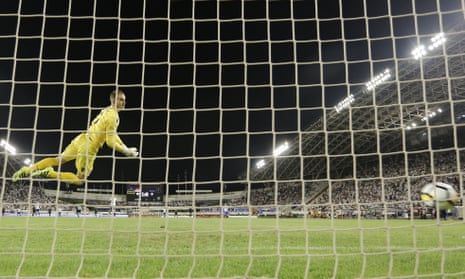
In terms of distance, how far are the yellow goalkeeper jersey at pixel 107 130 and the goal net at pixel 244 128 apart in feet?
0.75

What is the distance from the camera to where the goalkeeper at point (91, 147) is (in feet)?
16.5

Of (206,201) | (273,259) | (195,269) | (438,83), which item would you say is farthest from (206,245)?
(206,201)

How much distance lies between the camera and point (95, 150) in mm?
5191

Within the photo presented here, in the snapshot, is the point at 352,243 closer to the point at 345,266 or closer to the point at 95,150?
the point at 345,266

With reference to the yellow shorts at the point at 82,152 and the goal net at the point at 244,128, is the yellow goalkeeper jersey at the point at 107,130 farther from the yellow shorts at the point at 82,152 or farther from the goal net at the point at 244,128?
the goal net at the point at 244,128

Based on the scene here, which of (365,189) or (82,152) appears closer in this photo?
(82,152)

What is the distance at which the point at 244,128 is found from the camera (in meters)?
21.3

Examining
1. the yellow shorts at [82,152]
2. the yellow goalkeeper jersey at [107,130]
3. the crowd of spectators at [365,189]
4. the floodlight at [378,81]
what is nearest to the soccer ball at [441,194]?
the floodlight at [378,81]

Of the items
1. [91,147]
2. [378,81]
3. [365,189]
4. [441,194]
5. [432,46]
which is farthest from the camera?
[365,189]

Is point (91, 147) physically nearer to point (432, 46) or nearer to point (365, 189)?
point (432, 46)

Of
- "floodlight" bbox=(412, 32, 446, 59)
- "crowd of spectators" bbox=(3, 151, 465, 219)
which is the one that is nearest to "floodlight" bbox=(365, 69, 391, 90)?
"floodlight" bbox=(412, 32, 446, 59)

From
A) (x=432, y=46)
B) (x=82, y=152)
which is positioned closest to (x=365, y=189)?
(x=432, y=46)

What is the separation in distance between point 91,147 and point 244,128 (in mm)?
16356

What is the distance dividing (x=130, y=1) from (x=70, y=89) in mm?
10541
